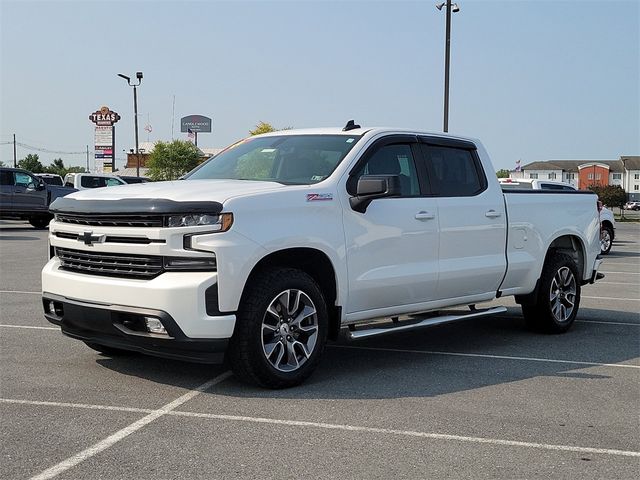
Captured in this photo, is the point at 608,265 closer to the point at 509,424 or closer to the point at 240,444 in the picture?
the point at 509,424

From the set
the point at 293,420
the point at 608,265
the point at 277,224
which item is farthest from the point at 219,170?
the point at 608,265

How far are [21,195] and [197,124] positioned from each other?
79.1 meters

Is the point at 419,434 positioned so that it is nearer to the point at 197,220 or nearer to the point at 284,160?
the point at 197,220

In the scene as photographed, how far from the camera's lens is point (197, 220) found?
545 centimetres

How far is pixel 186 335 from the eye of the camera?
537 centimetres

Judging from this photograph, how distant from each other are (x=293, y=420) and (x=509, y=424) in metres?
1.35

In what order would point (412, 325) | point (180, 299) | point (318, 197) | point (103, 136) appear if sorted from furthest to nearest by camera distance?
point (103, 136) → point (412, 325) → point (318, 197) → point (180, 299)

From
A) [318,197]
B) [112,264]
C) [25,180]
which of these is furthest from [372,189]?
[25,180]

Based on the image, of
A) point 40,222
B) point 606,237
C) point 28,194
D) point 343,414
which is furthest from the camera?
point 40,222

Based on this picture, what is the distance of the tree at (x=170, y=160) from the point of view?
65250 mm

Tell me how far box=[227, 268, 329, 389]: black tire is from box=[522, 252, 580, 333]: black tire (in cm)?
323

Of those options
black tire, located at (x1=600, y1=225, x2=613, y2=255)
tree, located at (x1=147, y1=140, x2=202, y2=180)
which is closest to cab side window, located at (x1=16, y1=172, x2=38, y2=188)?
black tire, located at (x1=600, y1=225, x2=613, y2=255)

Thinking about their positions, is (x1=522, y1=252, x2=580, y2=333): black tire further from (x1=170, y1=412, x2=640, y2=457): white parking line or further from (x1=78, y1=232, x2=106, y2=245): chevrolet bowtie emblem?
(x1=78, y1=232, x2=106, y2=245): chevrolet bowtie emblem

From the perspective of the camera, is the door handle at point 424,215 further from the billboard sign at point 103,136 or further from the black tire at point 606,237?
the billboard sign at point 103,136
